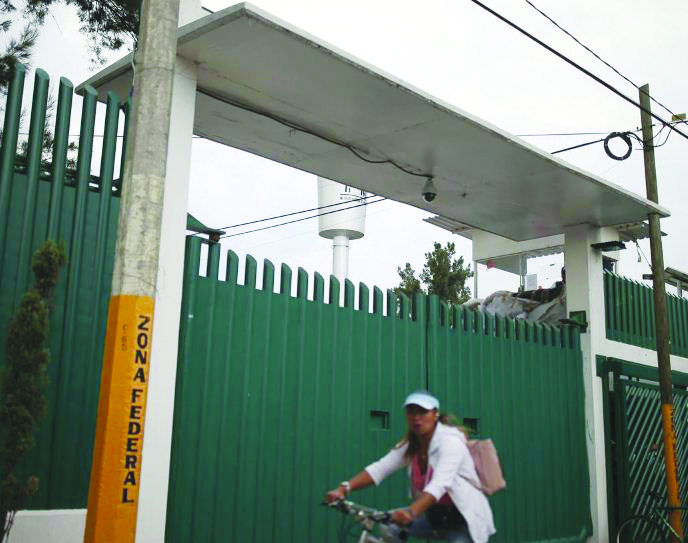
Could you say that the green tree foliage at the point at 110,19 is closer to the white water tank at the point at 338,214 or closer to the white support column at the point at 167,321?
the white support column at the point at 167,321

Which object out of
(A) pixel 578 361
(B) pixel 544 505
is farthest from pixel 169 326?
(A) pixel 578 361

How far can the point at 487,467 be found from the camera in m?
4.86

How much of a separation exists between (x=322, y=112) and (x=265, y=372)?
8.78ft

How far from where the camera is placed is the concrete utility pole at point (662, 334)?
10.2 metres

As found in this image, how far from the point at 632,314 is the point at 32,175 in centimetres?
896

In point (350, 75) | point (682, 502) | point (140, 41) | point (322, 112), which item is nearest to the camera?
point (140, 41)

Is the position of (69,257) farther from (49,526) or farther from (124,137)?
(49,526)

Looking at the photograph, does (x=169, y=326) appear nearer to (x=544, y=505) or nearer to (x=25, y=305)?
(x=25, y=305)

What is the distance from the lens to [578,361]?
10.6m

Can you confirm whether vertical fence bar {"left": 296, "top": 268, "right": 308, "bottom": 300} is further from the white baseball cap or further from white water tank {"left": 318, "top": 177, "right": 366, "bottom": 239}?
white water tank {"left": 318, "top": 177, "right": 366, "bottom": 239}

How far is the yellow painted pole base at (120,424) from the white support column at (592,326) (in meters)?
7.32

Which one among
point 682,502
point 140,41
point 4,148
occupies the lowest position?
point 682,502

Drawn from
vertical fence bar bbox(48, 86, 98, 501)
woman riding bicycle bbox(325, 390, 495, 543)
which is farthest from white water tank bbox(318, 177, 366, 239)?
woman riding bicycle bbox(325, 390, 495, 543)

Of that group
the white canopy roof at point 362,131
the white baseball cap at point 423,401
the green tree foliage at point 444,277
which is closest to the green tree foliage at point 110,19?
the white canopy roof at point 362,131
